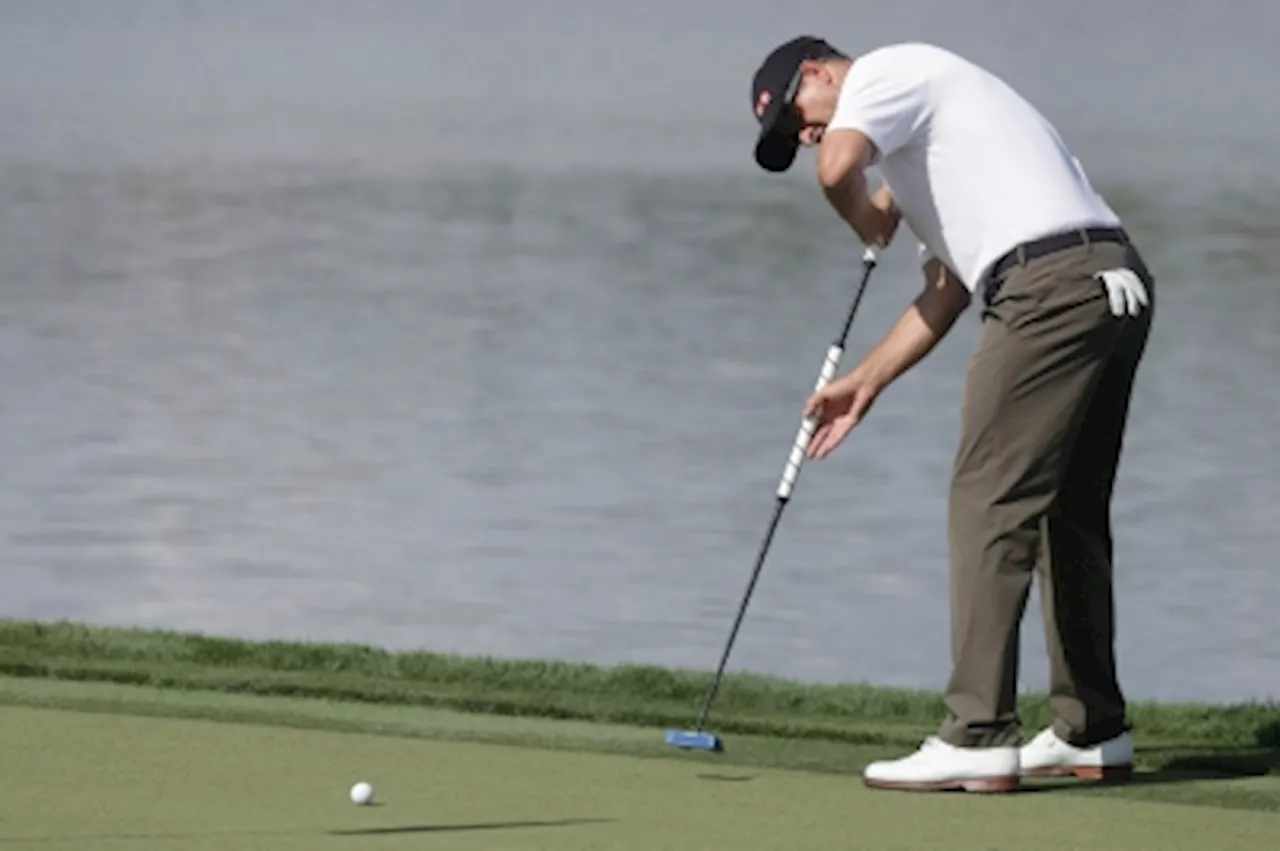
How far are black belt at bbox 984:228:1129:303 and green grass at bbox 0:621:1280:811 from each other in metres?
0.86

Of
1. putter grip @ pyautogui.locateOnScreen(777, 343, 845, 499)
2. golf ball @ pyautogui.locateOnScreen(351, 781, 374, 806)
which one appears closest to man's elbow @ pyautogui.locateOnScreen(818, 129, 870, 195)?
Result: putter grip @ pyautogui.locateOnScreen(777, 343, 845, 499)

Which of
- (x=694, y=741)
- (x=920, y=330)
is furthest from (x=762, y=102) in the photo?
(x=694, y=741)

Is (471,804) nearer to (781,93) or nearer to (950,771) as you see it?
(950,771)

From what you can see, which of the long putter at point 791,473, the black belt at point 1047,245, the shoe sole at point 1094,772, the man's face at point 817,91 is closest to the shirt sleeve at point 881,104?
the man's face at point 817,91

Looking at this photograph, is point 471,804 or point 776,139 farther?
point 776,139

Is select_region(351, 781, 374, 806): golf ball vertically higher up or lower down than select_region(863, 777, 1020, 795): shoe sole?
lower down

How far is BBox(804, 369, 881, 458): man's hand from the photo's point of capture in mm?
5980

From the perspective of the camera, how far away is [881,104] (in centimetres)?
562

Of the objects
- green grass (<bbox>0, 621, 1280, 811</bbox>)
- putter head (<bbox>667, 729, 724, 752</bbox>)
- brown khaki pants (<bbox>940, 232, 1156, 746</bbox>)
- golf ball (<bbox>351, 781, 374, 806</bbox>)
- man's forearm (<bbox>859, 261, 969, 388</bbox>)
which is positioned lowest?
golf ball (<bbox>351, 781, 374, 806</bbox>)

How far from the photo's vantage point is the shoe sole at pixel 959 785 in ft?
18.8

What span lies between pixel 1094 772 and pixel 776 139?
1.17 meters

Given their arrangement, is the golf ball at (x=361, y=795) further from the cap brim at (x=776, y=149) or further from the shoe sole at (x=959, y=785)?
the cap brim at (x=776, y=149)

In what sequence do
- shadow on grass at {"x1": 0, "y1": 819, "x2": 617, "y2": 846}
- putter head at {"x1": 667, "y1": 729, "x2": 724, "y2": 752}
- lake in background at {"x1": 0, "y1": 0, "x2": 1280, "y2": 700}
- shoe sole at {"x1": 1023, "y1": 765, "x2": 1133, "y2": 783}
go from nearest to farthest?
shadow on grass at {"x1": 0, "y1": 819, "x2": 617, "y2": 846}, shoe sole at {"x1": 1023, "y1": 765, "x2": 1133, "y2": 783}, putter head at {"x1": 667, "y1": 729, "x2": 724, "y2": 752}, lake in background at {"x1": 0, "y1": 0, "x2": 1280, "y2": 700}

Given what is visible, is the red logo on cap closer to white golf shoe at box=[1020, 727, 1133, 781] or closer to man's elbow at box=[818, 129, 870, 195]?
man's elbow at box=[818, 129, 870, 195]
